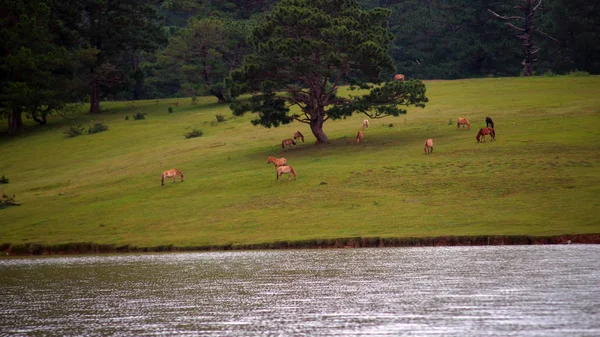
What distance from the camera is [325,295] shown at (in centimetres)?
2175

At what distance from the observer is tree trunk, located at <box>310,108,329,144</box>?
6059 cm

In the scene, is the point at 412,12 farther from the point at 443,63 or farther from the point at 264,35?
the point at 264,35

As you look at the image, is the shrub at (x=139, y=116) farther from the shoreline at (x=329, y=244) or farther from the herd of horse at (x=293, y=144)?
the shoreline at (x=329, y=244)

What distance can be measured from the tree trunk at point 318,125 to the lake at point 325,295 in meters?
28.7

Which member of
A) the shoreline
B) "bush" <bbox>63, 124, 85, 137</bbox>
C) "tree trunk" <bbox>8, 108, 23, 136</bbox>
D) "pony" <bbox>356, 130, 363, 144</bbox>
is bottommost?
the shoreline

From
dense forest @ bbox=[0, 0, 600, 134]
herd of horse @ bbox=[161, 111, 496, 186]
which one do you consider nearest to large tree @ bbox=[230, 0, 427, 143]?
herd of horse @ bbox=[161, 111, 496, 186]

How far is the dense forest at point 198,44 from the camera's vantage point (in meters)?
83.4

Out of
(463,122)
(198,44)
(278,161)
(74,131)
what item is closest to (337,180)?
(278,161)

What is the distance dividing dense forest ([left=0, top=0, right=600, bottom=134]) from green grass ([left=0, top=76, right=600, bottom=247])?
10.7 metres

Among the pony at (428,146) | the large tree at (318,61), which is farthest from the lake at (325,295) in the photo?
the large tree at (318,61)

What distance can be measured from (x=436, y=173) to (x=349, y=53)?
→ 1413cm

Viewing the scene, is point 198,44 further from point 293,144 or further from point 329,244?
point 329,244

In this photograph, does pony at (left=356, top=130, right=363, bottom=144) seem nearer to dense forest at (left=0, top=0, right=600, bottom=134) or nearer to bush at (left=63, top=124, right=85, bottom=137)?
dense forest at (left=0, top=0, right=600, bottom=134)

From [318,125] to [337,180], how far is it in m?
13.0
